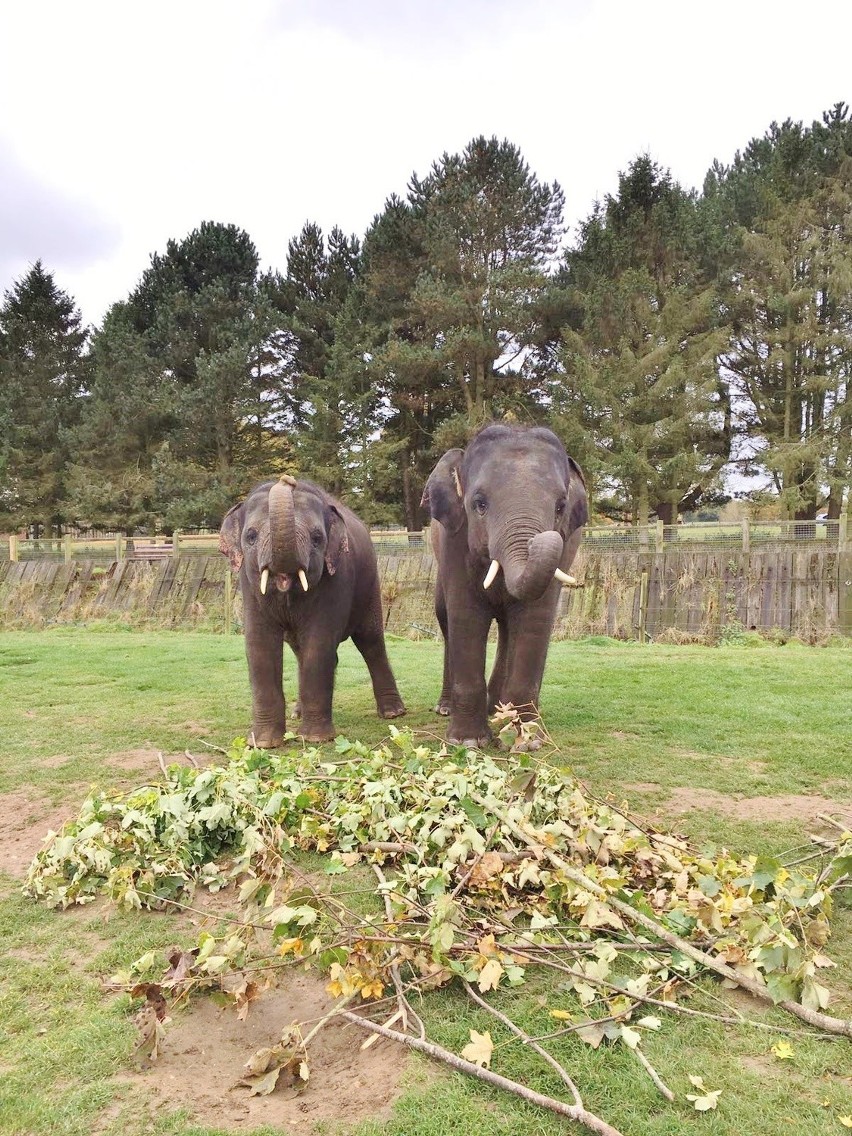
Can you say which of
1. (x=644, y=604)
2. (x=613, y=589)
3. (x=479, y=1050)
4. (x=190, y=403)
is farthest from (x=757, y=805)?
(x=190, y=403)

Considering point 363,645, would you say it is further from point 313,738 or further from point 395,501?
point 395,501

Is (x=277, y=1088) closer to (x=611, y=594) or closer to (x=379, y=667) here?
(x=379, y=667)

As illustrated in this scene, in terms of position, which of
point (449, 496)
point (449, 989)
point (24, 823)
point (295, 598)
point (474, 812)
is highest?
point (449, 496)

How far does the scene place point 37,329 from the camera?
138ft

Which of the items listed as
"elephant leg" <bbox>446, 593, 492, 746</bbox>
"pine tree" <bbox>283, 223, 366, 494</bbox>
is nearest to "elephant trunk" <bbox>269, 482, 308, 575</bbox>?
"elephant leg" <bbox>446, 593, 492, 746</bbox>

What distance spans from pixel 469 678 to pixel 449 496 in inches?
56.6

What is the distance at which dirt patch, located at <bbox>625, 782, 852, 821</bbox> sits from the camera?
439 cm

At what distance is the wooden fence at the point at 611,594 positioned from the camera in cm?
1378

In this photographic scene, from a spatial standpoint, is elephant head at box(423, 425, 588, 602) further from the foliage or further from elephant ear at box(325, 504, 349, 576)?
the foliage

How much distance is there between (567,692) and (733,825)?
14.7 feet

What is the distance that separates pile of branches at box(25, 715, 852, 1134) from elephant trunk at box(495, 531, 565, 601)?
108 cm

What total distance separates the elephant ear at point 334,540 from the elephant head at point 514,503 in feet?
2.81

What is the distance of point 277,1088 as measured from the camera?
2.19 metres

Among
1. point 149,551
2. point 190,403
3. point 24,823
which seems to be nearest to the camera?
point 24,823
